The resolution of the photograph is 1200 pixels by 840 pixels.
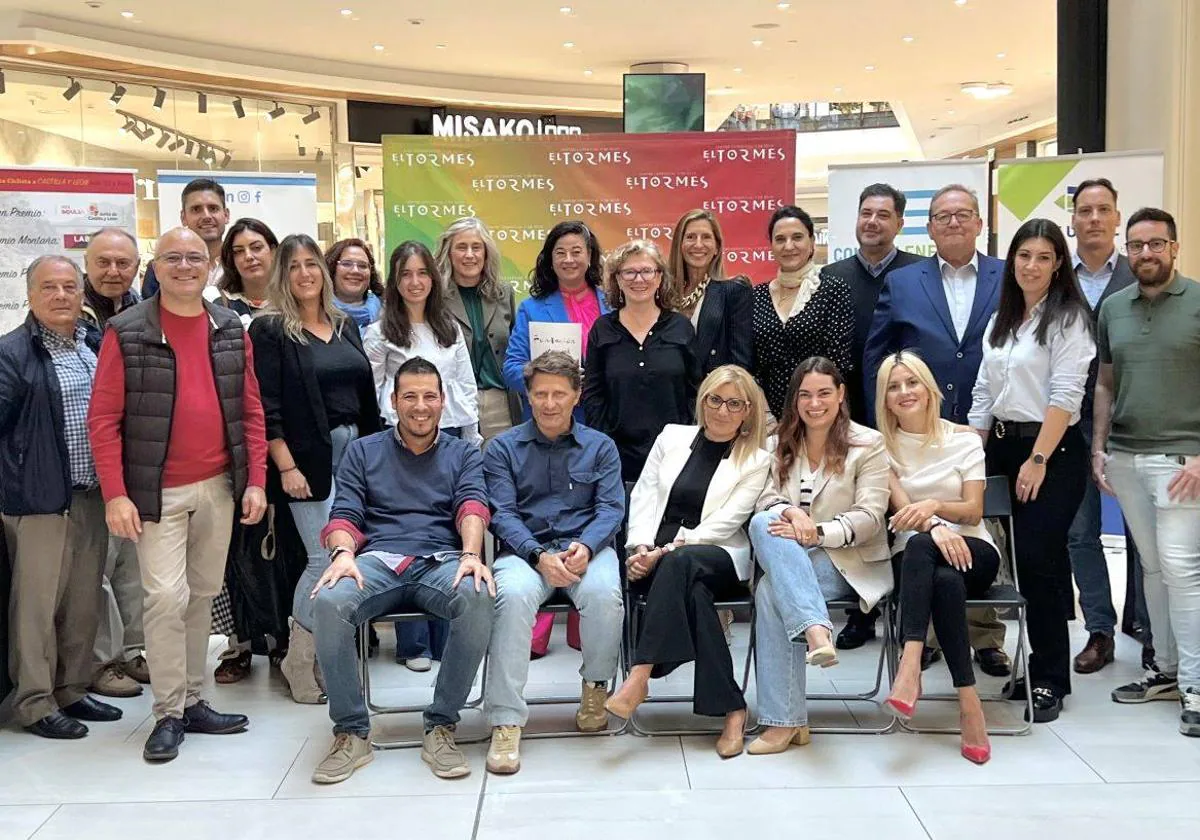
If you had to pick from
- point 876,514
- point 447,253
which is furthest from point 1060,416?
point 447,253

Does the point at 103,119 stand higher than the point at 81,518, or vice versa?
the point at 103,119

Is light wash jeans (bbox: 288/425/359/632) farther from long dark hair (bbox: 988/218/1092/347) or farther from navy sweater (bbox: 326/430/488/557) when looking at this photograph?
long dark hair (bbox: 988/218/1092/347)

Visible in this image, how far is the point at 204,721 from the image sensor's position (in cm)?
396

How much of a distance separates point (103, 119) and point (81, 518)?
421 inches

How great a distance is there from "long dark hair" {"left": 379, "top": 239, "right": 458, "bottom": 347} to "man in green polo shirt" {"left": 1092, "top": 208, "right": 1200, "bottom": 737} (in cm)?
252

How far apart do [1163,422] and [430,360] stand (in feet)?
8.85

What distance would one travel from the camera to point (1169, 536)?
12.8 ft

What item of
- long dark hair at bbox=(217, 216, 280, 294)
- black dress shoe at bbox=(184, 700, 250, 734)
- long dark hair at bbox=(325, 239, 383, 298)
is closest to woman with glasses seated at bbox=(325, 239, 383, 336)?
long dark hair at bbox=(325, 239, 383, 298)

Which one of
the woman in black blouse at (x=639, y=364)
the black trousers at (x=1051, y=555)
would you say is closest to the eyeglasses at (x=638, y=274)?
the woman in black blouse at (x=639, y=364)

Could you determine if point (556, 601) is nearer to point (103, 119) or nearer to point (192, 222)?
point (192, 222)

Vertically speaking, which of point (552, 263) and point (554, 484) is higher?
point (552, 263)

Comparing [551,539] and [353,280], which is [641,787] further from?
[353,280]

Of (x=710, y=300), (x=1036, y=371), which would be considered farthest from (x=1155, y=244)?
(x=710, y=300)

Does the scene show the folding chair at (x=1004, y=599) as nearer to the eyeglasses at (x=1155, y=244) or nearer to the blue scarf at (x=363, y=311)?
the eyeglasses at (x=1155, y=244)
